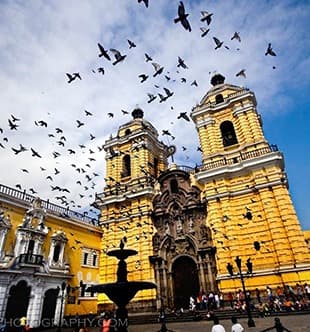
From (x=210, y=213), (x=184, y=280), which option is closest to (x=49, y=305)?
(x=184, y=280)

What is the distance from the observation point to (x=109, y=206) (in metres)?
26.7

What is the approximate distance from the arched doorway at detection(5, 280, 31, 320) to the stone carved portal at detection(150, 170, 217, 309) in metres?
9.45

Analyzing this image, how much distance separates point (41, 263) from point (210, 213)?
13.2m

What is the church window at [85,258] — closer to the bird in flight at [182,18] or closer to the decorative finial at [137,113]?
the decorative finial at [137,113]

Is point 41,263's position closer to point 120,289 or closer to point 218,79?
point 120,289

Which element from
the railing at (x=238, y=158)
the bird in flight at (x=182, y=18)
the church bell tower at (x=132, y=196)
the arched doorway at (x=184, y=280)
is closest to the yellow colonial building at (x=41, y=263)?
the church bell tower at (x=132, y=196)

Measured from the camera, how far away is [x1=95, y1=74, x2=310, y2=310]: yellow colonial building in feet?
59.5

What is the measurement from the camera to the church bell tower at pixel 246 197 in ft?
57.4

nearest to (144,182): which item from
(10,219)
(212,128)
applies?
(212,128)

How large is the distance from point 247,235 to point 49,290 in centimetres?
1515

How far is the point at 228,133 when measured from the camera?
24.9m

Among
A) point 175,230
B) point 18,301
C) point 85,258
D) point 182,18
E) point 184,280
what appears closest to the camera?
point 182,18

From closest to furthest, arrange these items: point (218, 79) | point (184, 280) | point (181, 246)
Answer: point (184, 280) < point (181, 246) < point (218, 79)

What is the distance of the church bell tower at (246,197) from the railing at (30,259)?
42.5 feet
